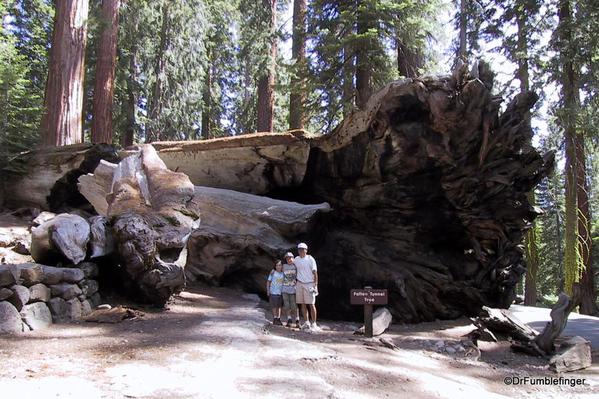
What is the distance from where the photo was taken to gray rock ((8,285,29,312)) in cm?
509

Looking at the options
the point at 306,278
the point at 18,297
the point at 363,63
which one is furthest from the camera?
the point at 363,63

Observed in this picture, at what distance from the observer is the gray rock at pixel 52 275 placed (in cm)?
566

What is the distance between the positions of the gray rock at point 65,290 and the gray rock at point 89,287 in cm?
22

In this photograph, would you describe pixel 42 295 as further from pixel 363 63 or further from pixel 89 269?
pixel 363 63

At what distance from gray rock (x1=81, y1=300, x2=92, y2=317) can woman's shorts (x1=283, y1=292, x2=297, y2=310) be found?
3149 millimetres

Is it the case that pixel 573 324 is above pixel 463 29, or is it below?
below

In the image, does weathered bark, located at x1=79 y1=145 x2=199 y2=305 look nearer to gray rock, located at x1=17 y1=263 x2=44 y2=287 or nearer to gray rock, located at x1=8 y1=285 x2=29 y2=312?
gray rock, located at x1=17 y1=263 x2=44 y2=287

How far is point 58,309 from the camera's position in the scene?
5.75 meters

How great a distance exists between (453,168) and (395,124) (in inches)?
70.3

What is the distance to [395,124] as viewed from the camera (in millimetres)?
10852

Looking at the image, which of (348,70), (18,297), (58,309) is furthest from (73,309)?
(348,70)

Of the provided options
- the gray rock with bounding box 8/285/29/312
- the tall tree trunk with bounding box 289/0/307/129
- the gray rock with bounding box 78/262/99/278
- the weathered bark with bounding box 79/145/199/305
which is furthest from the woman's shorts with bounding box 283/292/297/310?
the tall tree trunk with bounding box 289/0/307/129

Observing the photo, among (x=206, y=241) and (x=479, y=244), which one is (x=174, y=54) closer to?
(x=206, y=241)

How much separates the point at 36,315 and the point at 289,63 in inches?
572
